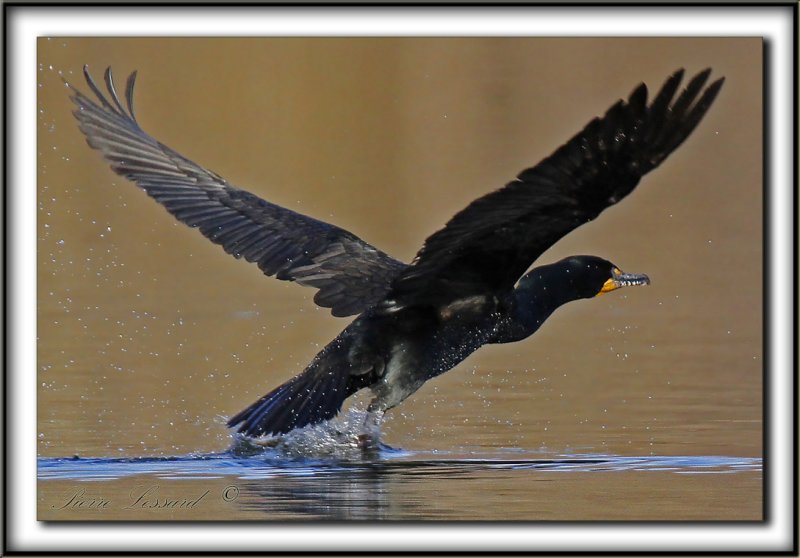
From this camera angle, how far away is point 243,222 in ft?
24.8

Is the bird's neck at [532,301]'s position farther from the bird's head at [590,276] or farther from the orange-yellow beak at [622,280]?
the orange-yellow beak at [622,280]

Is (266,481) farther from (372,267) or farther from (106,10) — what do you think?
(106,10)

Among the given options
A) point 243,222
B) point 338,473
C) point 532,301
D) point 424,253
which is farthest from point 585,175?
point 243,222

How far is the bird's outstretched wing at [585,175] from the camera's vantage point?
5520 mm

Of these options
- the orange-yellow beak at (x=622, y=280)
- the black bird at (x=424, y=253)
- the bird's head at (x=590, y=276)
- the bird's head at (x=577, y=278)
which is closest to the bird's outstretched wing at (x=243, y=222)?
the black bird at (x=424, y=253)

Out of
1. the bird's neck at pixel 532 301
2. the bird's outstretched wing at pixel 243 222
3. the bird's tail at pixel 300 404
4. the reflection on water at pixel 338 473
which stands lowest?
the reflection on water at pixel 338 473

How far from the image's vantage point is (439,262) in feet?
21.6

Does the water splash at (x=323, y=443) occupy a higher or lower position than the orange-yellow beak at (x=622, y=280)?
lower

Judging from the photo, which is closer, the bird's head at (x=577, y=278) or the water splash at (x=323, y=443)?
the water splash at (x=323, y=443)

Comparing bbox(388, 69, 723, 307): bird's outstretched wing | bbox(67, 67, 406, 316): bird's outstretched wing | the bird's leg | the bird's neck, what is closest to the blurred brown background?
the bird's leg

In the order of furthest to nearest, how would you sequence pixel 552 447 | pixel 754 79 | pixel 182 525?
1. pixel 754 79
2. pixel 552 447
3. pixel 182 525

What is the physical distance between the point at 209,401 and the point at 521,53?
37.6ft

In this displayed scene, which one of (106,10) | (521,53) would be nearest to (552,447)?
(106,10)

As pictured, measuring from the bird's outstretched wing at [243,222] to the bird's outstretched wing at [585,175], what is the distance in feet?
3.67
